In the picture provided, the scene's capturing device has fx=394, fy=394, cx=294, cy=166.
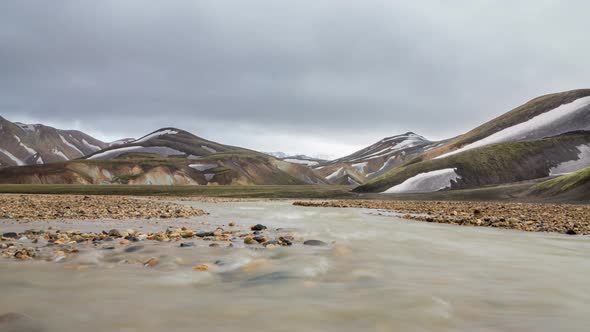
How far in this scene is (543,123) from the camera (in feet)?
429

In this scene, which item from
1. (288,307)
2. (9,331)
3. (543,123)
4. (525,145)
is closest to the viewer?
(9,331)

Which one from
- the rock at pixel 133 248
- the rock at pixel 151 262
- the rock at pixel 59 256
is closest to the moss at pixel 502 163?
the rock at pixel 133 248

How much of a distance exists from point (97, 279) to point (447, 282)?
682 cm

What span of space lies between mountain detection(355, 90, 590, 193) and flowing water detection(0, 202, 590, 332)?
9654 centimetres

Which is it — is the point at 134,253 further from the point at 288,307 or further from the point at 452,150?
the point at 452,150

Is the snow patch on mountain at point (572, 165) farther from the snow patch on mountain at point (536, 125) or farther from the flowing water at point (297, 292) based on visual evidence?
the flowing water at point (297, 292)

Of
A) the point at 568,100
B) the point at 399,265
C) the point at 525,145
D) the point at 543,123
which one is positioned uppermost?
the point at 568,100

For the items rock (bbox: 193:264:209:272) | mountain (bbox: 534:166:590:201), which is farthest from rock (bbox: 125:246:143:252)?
mountain (bbox: 534:166:590:201)

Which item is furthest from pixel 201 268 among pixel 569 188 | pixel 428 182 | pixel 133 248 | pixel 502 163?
pixel 502 163

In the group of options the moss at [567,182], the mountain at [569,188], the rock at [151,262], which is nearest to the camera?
the rock at [151,262]

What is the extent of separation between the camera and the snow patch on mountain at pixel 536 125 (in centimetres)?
12862

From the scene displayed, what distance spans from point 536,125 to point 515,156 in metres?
29.3

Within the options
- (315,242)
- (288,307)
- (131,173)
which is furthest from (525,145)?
(131,173)

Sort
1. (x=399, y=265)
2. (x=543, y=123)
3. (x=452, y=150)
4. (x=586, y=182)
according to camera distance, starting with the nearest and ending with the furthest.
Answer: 1. (x=399, y=265)
2. (x=586, y=182)
3. (x=543, y=123)
4. (x=452, y=150)
